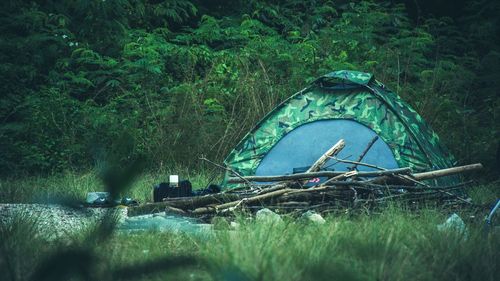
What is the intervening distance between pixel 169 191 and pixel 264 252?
12.3 feet

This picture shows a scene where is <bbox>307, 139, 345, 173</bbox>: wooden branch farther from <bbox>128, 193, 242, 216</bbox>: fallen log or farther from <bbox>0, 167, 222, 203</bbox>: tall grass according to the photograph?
<bbox>0, 167, 222, 203</bbox>: tall grass

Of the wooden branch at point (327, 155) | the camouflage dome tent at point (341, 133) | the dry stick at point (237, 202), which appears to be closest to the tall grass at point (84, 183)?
the dry stick at point (237, 202)

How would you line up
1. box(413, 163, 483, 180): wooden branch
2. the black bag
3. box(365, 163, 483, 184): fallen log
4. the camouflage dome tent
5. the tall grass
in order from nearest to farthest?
box(365, 163, 483, 184): fallen log
box(413, 163, 483, 180): wooden branch
the black bag
the tall grass
the camouflage dome tent

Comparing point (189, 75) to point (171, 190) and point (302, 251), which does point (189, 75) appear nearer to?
point (171, 190)

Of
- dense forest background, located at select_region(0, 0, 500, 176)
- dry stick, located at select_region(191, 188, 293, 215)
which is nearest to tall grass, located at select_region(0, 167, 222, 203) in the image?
dense forest background, located at select_region(0, 0, 500, 176)

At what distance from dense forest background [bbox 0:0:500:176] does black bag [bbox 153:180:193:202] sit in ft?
7.11

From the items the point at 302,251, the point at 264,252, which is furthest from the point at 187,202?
the point at 264,252

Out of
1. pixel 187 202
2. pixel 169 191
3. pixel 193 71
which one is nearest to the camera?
pixel 187 202

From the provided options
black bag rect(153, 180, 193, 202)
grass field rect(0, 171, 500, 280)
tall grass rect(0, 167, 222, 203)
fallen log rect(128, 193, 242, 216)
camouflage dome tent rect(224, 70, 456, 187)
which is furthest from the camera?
camouflage dome tent rect(224, 70, 456, 187)

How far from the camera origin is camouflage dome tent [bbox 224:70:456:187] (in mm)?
7160

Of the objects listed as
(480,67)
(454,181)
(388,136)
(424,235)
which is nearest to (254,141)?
(388,136)

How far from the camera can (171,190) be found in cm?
648

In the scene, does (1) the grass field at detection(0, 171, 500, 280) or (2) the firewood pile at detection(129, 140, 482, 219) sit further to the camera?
(2) the firewood pile at detection(129, 140, 482, 219)

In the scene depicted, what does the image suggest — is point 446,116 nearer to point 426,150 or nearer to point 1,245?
point 426,150
